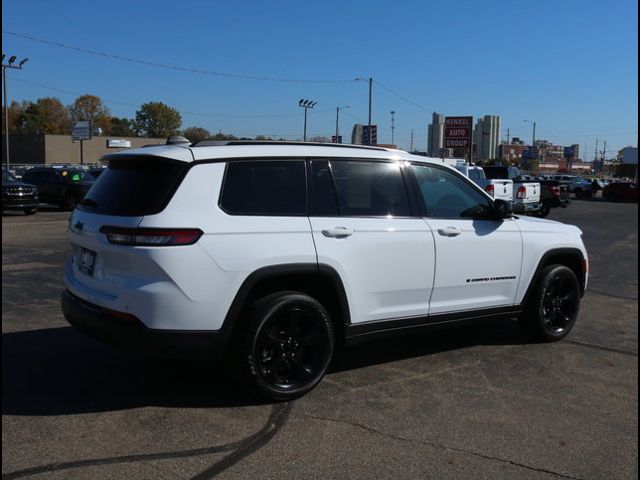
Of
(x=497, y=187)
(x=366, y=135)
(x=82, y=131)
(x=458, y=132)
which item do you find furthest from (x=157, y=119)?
(x=497, y=187)

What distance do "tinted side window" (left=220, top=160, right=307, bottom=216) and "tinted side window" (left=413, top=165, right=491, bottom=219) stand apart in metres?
1.16

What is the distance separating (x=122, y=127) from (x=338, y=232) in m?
138

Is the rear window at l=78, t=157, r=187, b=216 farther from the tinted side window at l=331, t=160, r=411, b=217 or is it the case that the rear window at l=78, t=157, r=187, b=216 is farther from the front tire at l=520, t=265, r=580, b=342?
the front tire at l=520, t=265, r=580, b=342

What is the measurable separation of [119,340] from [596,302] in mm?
6423

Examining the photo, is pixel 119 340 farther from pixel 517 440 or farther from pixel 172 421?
pixel 517 440

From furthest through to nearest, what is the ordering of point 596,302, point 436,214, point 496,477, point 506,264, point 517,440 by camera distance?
1. point 596,302
2. point 506,264
3. point 436,214
4. point 517,440
5. point 496,477

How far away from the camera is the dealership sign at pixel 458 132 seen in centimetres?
4009

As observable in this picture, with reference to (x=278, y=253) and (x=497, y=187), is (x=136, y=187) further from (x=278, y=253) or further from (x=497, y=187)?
(x=497, y=187)

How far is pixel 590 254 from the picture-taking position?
13.5 meters

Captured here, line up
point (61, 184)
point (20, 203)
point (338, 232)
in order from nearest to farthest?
point (338, 232) → point (20, 203) → point (61, 184)

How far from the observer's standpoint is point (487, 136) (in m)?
119

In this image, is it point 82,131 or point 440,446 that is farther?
point 82,131

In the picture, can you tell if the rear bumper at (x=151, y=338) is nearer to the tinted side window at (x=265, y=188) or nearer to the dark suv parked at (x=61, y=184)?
the tinted side window at (x=265, y=188)

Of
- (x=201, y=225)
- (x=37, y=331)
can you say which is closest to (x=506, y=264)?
(x=201, y=225)
